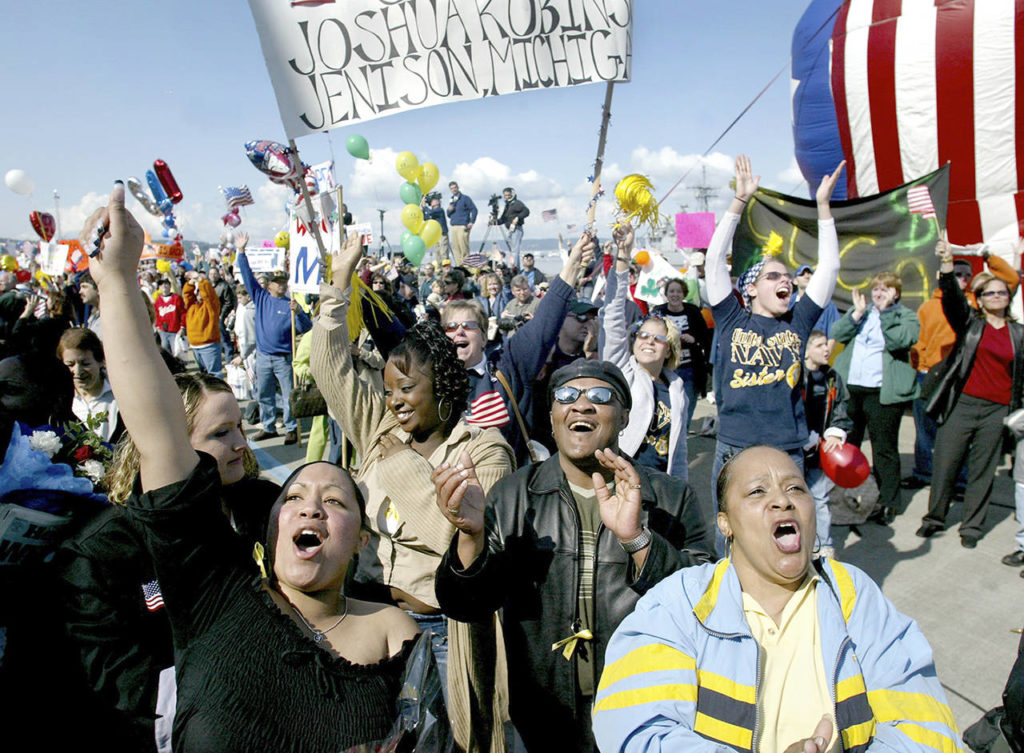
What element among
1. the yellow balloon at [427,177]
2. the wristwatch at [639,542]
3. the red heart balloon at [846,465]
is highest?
the yellow balloon at [427,177]

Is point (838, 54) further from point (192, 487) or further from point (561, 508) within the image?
point (192, 487)

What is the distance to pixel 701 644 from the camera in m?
1.61

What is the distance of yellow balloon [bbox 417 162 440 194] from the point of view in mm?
14422

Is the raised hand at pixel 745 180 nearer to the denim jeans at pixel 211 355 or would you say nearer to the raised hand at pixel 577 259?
the raised hand at pixel 577 259

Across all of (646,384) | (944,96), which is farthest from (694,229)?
(646,384)

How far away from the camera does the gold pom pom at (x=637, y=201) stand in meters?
4.85

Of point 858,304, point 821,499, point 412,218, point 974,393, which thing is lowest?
point 821,499

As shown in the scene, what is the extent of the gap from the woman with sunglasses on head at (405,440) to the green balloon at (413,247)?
10.3m

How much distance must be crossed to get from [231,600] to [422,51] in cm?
288

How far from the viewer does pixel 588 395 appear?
7.46ft

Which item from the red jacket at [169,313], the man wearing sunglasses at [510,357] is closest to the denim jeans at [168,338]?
the red jacket at [169,313]

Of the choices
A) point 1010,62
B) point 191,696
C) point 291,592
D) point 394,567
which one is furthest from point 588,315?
point 1010,62

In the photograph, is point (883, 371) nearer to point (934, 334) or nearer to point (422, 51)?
point (934, 334)

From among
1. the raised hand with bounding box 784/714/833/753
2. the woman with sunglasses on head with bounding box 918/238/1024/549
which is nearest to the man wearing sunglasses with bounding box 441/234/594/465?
the raised hand with bounding box 784/714/833/753
